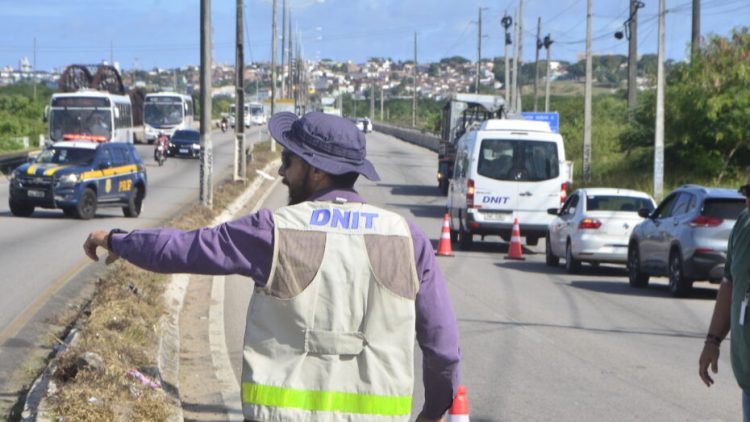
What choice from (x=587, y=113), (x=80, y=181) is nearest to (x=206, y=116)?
(x=80, y=181)

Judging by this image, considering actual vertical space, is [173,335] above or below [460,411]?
below

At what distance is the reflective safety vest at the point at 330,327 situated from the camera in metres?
3.53

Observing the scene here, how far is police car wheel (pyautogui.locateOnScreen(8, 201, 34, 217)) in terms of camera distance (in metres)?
27.3

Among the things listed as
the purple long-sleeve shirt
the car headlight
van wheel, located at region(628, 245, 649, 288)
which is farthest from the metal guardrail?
the purple long-sleeve shirt

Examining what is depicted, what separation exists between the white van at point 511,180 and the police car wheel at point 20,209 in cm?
980

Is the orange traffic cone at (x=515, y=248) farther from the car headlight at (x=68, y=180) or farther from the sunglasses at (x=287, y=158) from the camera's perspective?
the sunglasses at (x=287, y=158)

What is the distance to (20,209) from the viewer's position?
27516 millimetres

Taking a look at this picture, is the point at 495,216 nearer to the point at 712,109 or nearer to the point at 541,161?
the point at 541,161

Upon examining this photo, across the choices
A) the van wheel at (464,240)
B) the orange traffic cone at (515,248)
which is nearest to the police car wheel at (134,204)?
the van wheel at (464,240)

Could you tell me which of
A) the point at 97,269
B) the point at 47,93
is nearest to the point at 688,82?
the point at 97,269

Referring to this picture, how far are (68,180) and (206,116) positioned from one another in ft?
11.1

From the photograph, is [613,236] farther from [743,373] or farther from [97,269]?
[743,373]

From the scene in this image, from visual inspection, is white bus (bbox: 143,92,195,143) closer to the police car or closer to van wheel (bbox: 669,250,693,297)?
the police car

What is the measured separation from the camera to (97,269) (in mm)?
17406
